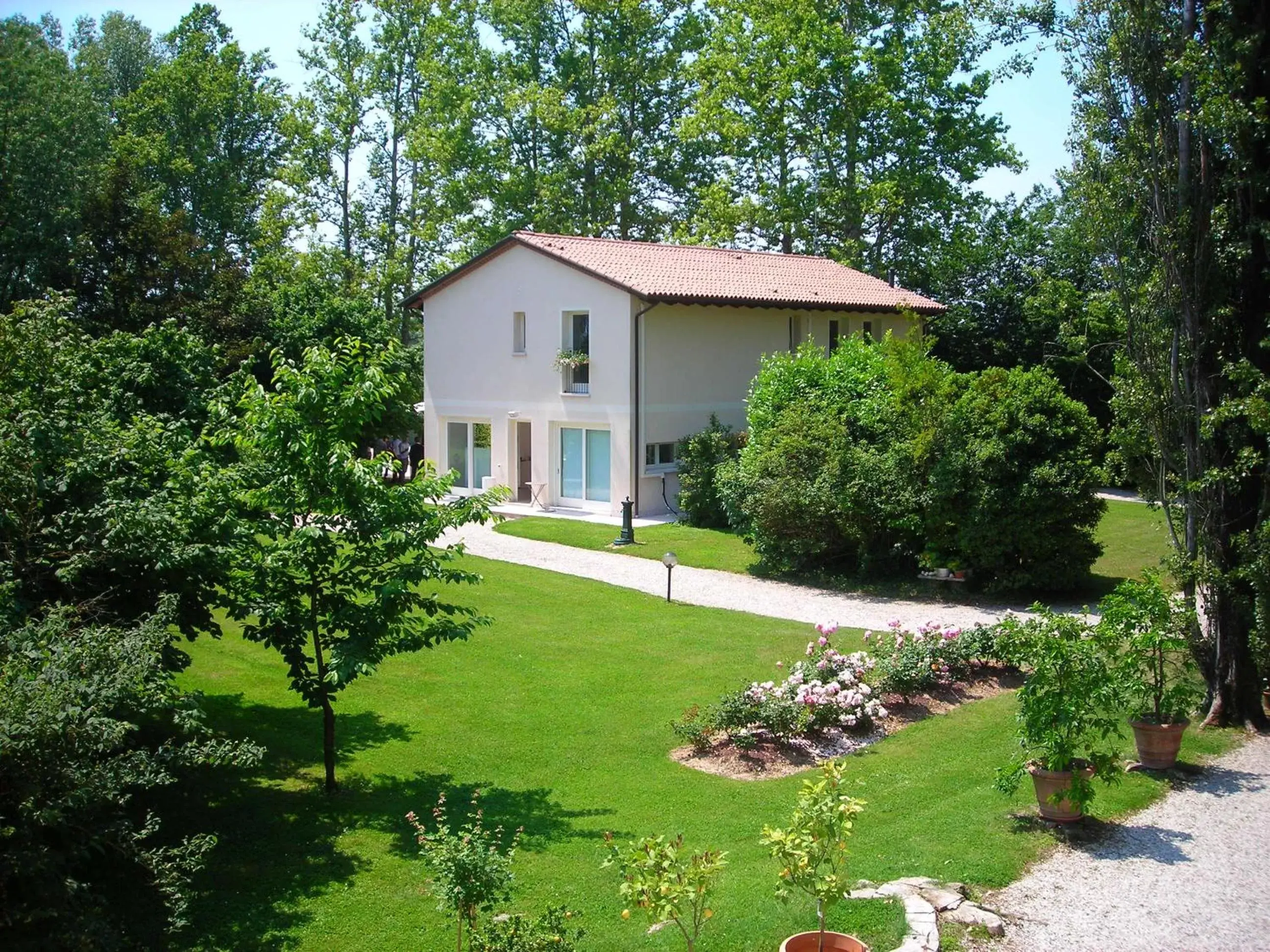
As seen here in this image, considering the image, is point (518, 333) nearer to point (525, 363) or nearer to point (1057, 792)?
point (525, 363)

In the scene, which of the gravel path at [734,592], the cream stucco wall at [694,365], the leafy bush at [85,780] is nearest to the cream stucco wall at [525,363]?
the cream stucco wall at [694,365]

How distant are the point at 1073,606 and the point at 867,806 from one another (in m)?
9.90

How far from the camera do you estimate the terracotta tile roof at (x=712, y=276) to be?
91.4 ft

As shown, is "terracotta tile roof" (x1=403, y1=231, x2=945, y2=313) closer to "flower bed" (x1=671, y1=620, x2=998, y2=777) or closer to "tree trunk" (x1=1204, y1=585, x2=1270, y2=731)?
"flower bed" (x1=671, y1=620, x2=998, y2=777)

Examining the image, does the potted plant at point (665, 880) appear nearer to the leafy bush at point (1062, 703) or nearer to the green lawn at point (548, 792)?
the green lawn at point (548, 792)

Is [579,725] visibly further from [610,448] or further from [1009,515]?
[610,448]

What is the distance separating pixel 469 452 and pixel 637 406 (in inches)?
239

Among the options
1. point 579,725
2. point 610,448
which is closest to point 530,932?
point 579,725

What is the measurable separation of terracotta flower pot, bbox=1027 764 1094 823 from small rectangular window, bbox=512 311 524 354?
22995 mm

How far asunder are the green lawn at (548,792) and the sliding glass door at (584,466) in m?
12.7

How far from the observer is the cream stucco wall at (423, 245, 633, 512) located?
2770 centimetres

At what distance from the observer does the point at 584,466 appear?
28.7 m

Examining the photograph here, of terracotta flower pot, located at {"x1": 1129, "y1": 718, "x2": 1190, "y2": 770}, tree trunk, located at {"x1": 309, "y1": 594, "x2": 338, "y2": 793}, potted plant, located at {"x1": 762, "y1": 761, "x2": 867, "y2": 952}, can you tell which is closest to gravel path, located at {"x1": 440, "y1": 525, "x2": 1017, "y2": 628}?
terracotta flower pot, located at {"x1": 1129, "y1": 718, "x2": 1190, "y2": 770}

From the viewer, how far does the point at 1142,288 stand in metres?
11.2
